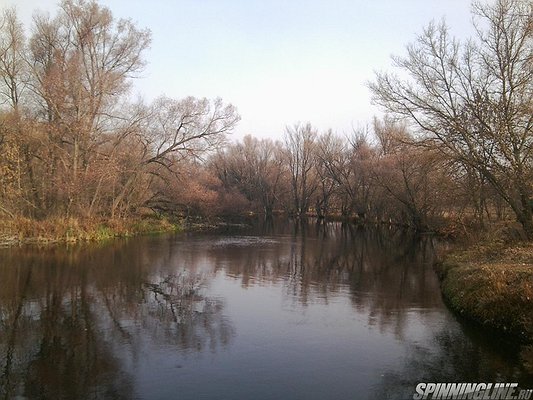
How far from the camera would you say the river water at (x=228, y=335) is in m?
7.23

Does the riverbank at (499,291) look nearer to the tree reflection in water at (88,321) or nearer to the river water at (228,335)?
the river water at (228,335)

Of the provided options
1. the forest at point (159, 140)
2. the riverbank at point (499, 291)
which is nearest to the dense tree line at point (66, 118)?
the forest at point (159, 140)

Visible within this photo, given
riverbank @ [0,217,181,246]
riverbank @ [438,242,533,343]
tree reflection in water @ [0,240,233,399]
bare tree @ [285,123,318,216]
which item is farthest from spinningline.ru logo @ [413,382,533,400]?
bare tree @ [285,123,318,216]

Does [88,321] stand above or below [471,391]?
above

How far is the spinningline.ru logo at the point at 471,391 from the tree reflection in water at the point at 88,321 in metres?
4.20

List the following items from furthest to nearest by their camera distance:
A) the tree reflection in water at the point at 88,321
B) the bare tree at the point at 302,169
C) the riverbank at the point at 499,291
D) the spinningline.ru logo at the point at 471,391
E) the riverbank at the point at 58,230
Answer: the bare tree at the point at 302,169
the riverbank at the point at 58,230
the riverbank at the point at 499,291
the tree reflection in water at the point at 88,321
the spinningline.ru logo at the point at 471,391

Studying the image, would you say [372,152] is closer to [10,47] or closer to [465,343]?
[10,47]

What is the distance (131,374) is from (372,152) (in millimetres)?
55016

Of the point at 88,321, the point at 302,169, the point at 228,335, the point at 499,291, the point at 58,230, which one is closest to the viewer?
the point at 228,335

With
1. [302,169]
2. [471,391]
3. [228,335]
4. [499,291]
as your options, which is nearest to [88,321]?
[228,335]

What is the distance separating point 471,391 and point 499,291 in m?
4.33

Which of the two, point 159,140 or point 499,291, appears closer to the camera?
point 499,291

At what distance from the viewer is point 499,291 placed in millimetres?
10625

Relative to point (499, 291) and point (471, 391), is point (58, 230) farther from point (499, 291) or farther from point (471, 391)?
point (471, 391)
